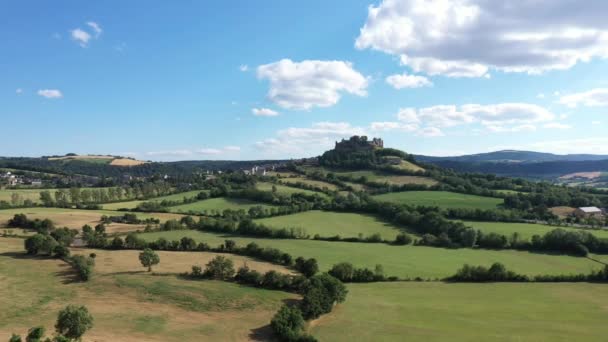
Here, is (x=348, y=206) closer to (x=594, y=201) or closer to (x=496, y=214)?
(x=496, y=214)

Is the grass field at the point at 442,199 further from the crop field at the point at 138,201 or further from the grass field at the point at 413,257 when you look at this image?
the crop field at the point at 138,201

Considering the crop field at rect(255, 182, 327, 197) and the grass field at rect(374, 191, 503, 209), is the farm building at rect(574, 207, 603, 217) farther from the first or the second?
the crop field at rect(255, 182, 327, 197)

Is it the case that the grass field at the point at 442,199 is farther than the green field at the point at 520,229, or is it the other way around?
the grass field at the point at 442,199

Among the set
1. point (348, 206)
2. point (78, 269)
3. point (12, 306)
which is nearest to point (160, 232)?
point (78, 269)

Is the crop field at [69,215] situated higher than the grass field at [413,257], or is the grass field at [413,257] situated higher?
the crop field at [69,215]

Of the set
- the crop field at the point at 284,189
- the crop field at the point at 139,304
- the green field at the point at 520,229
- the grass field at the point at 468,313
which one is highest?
the crop field at the point at 284,189

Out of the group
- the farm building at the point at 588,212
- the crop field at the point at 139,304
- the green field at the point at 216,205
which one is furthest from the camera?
the green field at the point at 216,205

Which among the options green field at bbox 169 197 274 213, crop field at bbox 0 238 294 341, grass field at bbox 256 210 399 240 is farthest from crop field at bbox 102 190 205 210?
crop field at bbox 0 238 294 341

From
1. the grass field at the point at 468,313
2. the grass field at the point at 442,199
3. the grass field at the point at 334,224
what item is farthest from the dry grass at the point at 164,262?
the grass field at the point at 442,199
